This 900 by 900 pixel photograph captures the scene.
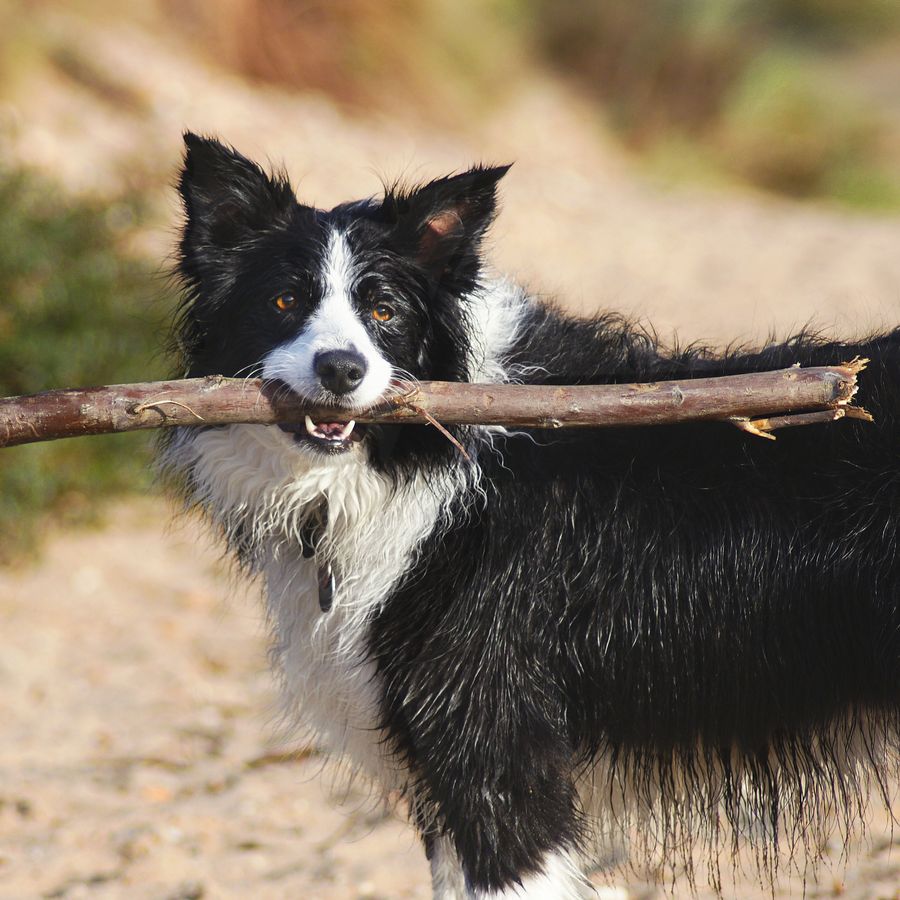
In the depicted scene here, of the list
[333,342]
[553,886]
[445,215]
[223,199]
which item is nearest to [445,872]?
[553,886]

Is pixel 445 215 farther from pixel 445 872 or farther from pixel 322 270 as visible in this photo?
pixel 445 872

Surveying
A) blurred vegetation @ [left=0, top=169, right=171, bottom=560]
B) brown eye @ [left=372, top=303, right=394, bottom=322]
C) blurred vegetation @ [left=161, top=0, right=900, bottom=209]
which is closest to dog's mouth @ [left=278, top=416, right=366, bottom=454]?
brown eye @ [left=372, top=303, right=394, bottom=322]

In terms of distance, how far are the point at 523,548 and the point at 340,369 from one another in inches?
27.9

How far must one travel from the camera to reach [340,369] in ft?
9.47

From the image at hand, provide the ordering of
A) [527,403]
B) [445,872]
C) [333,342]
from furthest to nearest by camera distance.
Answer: [445,872] < [333,342] < [527,403]

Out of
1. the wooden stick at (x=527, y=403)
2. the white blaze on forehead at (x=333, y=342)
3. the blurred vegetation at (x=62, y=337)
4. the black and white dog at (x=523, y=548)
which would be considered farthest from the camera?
the blurred vegetation at (x=62, y=337)

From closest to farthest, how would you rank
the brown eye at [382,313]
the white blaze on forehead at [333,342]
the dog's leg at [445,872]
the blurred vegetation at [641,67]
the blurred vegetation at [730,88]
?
the white blaze on forehead at [333,342], the brown eye at [382,313], the dog's leg at [445,872], the blurred vegetation at [641,67], the blurred vegetation at [730,88]

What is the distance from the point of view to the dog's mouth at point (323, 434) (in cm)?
305

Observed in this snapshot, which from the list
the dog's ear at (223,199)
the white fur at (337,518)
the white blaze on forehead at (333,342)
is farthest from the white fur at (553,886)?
the dog's ear at (223,199)

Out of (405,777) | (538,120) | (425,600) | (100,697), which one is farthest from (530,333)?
(538,120)

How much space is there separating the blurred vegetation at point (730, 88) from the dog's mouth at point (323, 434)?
1277 cm

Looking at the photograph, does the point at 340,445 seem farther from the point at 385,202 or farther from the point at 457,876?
the point at 457,876

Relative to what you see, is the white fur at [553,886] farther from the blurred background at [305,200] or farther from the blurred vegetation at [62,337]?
the blurred vegetation at [62,337]

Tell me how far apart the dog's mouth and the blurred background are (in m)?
1.21
